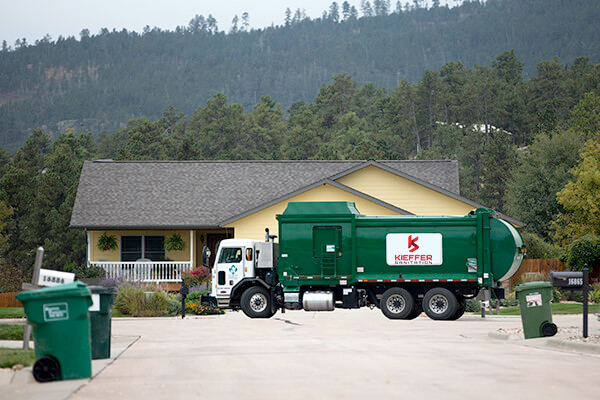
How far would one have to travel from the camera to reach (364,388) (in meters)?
11.3

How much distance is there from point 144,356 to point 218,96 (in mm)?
94223

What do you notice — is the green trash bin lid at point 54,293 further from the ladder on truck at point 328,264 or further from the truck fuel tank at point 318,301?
the ladder on truck at point 328,264

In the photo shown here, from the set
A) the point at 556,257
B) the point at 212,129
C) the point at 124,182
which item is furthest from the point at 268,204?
the point at 212,129

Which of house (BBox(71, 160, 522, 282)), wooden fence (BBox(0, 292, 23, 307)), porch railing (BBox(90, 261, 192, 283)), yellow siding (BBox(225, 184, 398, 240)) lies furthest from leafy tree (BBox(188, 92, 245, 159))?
wooden fence (BBox(0, 292, 23, 307))

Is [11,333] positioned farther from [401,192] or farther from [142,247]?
[401,192]

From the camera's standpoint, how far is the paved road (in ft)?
36.5

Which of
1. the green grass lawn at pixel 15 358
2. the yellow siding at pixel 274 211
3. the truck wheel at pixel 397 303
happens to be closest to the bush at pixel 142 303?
the truck wheel at pixel 397 303

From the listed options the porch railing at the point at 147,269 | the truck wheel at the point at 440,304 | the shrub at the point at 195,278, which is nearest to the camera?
the truck wheel at the point at 440,304

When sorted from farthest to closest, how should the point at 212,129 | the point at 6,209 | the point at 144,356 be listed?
the point at 212,129
the point at 6,209
the point at 144,356

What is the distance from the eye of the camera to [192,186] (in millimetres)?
44094

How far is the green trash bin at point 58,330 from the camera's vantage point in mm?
12023

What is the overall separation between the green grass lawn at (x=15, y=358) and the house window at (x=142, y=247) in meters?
26.1

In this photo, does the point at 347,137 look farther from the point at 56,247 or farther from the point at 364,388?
the point at 364,388

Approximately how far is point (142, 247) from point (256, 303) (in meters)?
16.9
